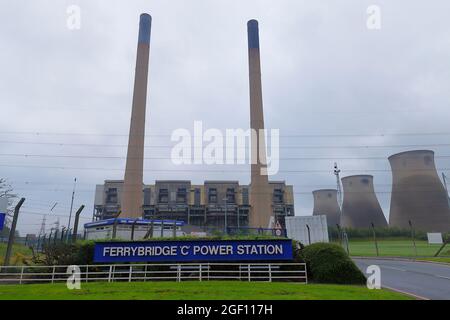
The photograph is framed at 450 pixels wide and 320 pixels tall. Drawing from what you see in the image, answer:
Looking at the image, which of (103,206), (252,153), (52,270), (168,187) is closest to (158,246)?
(52,270)

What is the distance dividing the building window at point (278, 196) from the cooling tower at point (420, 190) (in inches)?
854

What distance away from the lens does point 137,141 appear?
4322 centimetres

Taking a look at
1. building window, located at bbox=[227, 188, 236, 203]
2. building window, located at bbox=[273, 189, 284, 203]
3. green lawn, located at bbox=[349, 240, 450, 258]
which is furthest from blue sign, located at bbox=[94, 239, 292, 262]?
building window, located at bbox=[273, 189, 284, 203]

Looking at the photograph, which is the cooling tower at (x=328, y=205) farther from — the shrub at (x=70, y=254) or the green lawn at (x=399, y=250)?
the shrub at (x=70, y=254)

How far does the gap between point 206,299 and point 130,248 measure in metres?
7.31

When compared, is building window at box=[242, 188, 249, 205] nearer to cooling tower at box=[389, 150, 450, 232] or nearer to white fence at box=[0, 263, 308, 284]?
cooling tower at box=[389, 150, 450, 232]

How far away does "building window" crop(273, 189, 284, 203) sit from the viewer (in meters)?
73.4

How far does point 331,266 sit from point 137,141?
33156mm

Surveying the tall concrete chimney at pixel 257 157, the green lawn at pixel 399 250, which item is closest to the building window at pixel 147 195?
the tall concrete chimney at pixel 257 157

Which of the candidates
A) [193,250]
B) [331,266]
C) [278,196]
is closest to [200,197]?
[278,196]

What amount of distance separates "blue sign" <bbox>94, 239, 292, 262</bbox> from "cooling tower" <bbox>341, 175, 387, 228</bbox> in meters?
55.5

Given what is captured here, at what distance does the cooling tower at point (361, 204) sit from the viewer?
6650cm

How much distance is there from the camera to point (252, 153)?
4497 centimetres
